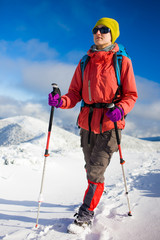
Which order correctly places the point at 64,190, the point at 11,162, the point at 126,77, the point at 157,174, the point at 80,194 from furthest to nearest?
the point at 11,162
the point at 157,174
the point at 64,190
the point at 80,194
the point at 126,77

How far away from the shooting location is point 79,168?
842cm

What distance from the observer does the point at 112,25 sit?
3.17 m

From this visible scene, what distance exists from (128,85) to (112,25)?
1120mm

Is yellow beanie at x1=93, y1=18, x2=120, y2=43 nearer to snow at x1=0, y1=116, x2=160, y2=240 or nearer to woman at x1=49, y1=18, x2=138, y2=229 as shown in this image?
woman at x1=49, y1=18, x2=138, y2=229

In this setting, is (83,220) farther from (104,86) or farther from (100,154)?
(104,86)

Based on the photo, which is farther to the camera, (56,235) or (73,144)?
(73,144)

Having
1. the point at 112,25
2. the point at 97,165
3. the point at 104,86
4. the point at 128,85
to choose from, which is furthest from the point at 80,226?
the point at 112,25

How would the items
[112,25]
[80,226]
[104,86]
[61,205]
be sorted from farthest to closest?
[61,205]
[112,25]
[104,86]
[80,226]

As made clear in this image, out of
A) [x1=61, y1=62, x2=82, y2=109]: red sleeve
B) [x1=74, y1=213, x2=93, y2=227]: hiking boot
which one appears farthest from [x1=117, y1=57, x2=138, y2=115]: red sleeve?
[x1=74, y1=213, x2=93, y2=227]: hiking boot

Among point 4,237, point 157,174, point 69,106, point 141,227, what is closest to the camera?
point 4,237

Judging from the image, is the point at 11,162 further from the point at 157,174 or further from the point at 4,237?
the point at 157,174

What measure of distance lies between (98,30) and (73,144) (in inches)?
596

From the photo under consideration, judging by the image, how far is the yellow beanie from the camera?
10.3 ft

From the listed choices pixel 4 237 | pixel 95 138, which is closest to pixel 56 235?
pixel 4 237
